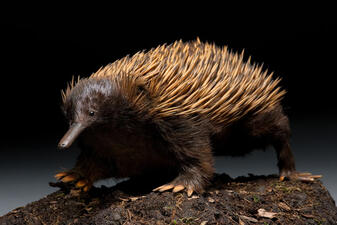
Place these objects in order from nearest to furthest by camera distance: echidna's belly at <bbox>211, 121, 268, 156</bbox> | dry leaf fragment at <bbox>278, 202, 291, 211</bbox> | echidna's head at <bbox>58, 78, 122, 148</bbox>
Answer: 1. echidna's head at <bbox>58, 78, 122, 148</bbox>
2. dry leaf fragment at <bbox>278, 202, 291, 211</bbox>
3. echidna's belly at <bbox>211, 121, 268, 156</bbox>

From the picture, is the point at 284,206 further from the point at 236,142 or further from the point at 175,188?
the point at 175,188

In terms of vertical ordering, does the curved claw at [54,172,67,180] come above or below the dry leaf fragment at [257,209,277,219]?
above

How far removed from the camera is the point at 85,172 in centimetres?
335

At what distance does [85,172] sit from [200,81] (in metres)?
0.99

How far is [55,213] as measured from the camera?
10.3 ft

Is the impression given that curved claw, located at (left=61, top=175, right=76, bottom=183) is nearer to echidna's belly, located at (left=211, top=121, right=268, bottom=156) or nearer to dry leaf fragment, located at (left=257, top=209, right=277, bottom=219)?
echidna's belly, located at (left=211, top=121, right=268, bottom=156)

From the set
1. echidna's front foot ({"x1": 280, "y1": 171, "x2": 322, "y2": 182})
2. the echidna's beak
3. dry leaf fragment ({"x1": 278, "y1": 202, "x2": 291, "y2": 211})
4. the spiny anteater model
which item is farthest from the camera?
echidna's front foot ({"x1": 280, "y1": 171, "x2": 322, "y2": 182})

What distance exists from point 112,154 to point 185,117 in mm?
554

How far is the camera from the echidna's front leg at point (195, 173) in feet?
9.92

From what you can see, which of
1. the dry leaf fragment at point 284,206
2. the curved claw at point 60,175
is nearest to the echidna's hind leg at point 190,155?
the dry leaf fragment at point 284,206

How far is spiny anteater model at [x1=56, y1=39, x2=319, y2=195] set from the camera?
2.85 meters

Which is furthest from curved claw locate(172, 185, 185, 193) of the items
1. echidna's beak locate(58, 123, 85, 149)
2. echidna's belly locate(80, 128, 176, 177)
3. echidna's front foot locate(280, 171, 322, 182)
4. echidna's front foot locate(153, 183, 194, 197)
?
echidna's front foot locate(280, 171, 322, 182)

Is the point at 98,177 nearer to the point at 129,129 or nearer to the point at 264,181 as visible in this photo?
the point at 129,129

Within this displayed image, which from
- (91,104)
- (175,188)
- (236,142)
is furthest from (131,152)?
(236,142)
